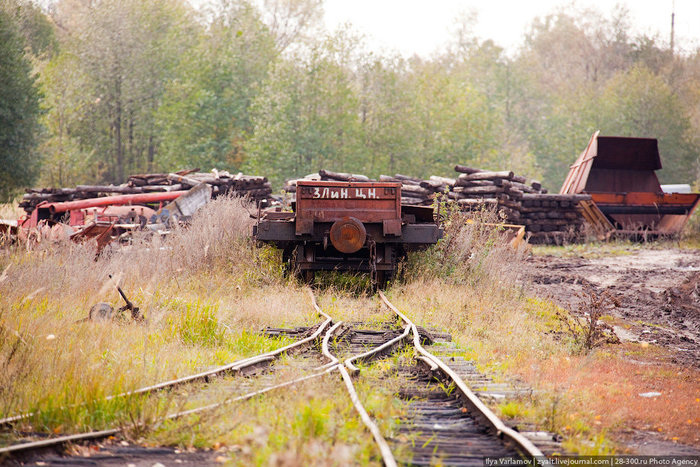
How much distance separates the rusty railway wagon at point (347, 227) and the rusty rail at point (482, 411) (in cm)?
450

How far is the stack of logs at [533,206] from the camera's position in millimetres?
25078

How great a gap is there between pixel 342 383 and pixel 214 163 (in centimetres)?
4365

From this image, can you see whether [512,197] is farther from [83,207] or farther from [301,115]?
[301,115]

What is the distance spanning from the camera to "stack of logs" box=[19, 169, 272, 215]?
79.9 ft

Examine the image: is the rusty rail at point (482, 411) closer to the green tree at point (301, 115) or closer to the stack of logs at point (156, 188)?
the stack of logs at point (156, 188)

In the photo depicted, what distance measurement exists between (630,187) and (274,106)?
22092 mm

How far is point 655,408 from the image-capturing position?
18.3ft

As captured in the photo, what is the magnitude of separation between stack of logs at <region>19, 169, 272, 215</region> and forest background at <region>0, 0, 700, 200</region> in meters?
15.1

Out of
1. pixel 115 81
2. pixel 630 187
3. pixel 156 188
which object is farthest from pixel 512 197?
pixel 115 81

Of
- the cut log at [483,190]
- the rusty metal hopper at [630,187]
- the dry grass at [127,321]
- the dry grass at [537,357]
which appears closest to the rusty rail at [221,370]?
the dry grass at [127,321]

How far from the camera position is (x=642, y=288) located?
15.0 m

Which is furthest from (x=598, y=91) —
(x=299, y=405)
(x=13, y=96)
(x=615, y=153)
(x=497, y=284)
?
(x=299, y=405)

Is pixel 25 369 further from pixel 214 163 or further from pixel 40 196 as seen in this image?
pixel 214 163

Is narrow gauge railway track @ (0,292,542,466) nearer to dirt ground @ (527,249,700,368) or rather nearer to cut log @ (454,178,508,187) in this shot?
dirt ground @ (527,249,700,368)
